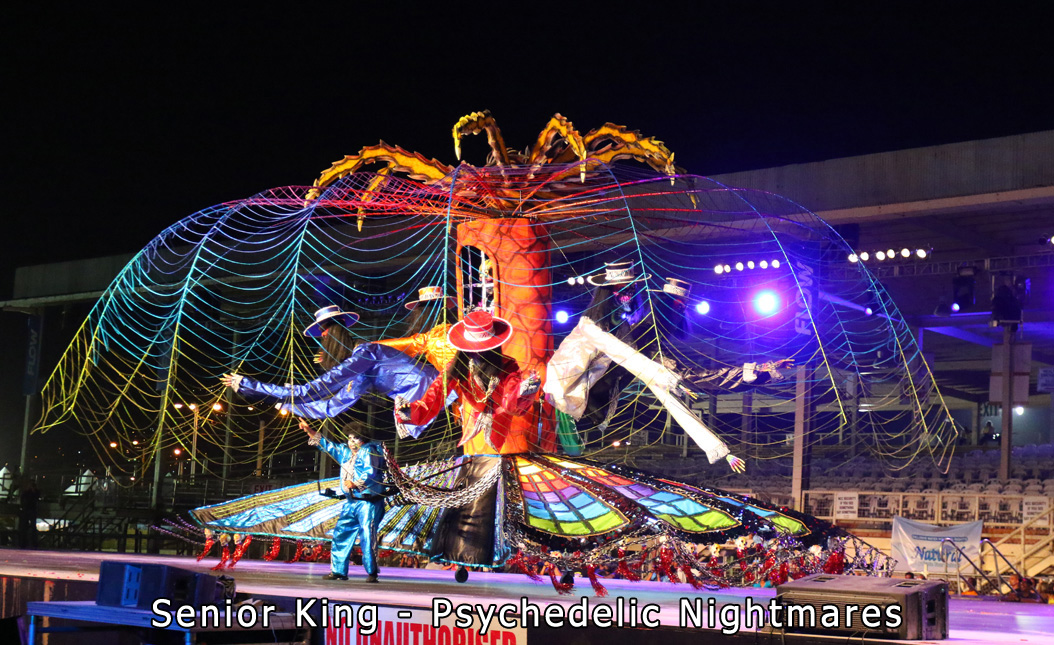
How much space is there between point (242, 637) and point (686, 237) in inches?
366

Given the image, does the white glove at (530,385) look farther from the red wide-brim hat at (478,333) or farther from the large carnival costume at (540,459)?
the red wide-brim hat at (478,333)

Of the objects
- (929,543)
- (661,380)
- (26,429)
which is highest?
(661,380)

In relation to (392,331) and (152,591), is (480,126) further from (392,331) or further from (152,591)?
(392,331)

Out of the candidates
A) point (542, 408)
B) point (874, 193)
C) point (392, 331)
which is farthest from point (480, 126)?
point (392, 331)

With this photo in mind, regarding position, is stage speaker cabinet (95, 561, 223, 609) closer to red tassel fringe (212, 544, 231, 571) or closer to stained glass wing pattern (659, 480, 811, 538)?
stained glass wing pattern (659, 480, 811, 538)

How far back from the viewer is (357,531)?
8117 mm

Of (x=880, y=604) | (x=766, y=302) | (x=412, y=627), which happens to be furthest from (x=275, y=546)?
(x=766, y=302)

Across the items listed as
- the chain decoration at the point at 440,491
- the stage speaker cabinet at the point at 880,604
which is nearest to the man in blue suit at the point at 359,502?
the chain decoration at the point at 440,491

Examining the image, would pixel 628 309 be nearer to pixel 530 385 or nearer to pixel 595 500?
pixel 530 385

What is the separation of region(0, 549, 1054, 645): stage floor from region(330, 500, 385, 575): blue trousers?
0.16m

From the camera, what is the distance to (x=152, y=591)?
4.96 m

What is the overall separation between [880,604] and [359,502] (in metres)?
3.77

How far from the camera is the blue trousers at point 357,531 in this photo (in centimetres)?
800

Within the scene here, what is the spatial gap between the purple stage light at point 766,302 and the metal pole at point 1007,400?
4.26m
